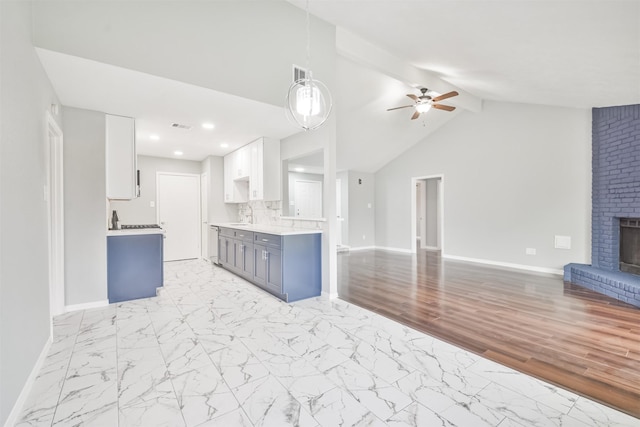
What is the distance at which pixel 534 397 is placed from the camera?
1.84 meters

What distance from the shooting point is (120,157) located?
12.6ft

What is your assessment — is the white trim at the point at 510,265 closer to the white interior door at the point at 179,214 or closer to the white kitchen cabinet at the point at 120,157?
the white interior door at the point at 179,214

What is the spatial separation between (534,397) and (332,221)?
105 inches

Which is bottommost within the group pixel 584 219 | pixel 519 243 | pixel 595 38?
pixel 519 243

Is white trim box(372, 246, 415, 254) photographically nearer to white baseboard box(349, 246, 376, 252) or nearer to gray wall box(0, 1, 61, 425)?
white baseboard box(349, 246, 376, 252)

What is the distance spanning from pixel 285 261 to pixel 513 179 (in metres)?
4.94

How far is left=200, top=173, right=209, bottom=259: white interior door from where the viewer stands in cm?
660

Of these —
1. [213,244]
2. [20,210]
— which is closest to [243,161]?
[213,244]

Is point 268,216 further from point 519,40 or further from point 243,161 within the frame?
point 519,40

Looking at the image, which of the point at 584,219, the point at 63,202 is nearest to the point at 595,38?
the point at 584,219

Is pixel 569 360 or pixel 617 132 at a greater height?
pixel 617 132

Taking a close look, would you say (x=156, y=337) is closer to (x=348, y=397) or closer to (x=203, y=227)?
(x=348, y=397)

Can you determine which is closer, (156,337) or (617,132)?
(156,337)

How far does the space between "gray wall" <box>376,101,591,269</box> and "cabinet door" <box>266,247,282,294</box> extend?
4.76 m
